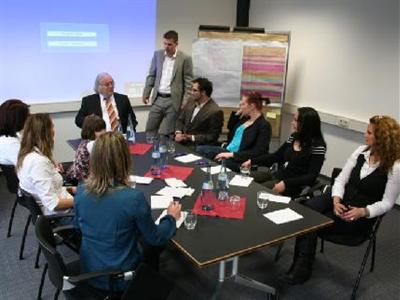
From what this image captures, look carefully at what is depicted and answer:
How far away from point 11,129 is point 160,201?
1.37m

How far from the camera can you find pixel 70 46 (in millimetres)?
5043

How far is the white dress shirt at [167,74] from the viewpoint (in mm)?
5148

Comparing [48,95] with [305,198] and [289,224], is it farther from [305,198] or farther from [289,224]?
[289,224]

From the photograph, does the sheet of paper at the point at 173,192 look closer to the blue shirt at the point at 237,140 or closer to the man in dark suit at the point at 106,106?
the blue shirt at the point at 237,140

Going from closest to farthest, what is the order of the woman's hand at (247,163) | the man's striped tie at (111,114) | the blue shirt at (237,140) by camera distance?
the woman's hand at (247,163) < the blue shirt at (237,140) < the man's striped tie at (111,114)

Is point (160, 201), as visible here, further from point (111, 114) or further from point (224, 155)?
point (111, 114)

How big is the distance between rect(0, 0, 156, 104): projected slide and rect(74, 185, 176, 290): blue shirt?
3377mm

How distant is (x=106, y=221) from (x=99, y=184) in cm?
17

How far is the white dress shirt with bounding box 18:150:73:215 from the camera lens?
253 cm

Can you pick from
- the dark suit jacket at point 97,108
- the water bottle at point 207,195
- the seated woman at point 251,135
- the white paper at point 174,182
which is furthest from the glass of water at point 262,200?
the dark suit jacket at point 97,108

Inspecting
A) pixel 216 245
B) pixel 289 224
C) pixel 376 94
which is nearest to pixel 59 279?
pixel 216 245

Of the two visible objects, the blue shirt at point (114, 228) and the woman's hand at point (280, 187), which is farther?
the woman's hand at point (280, 187)

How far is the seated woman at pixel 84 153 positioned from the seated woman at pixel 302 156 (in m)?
1.46

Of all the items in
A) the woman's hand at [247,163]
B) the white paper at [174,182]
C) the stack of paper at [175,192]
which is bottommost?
the woman's hand at [247,163]
